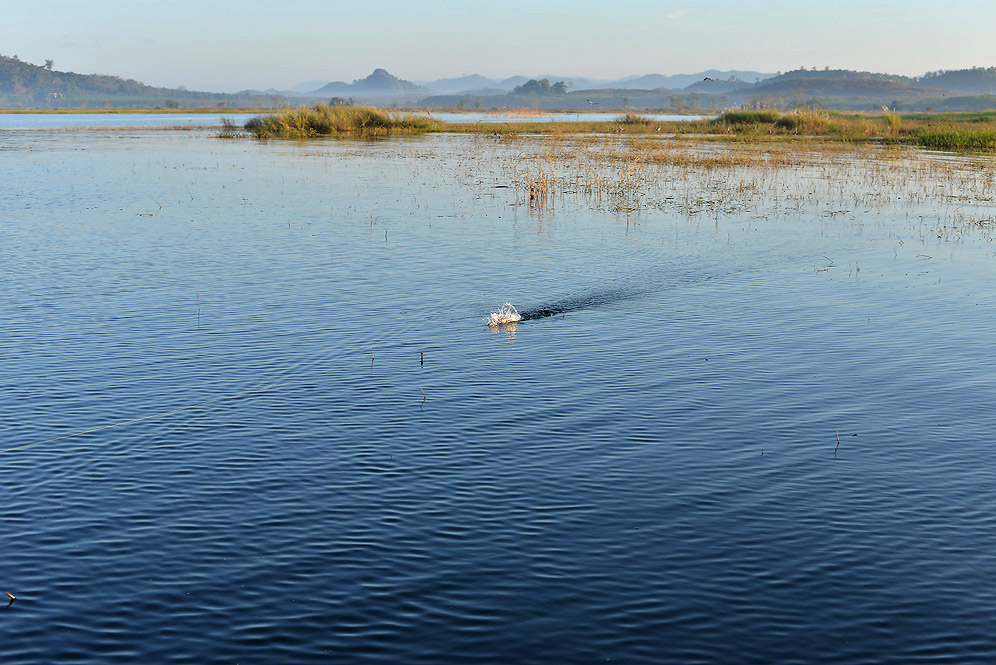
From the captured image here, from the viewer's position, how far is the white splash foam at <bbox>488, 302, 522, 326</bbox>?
15844 millimetres

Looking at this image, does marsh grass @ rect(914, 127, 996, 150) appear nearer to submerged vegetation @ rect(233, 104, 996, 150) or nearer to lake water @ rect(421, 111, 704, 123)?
submerged vegetation @ rect(233, 104, 996, 150)

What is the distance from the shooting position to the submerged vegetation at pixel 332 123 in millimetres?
73500

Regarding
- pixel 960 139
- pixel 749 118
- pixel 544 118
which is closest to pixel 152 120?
pixel 544 118

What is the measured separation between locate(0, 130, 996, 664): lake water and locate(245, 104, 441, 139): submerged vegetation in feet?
169

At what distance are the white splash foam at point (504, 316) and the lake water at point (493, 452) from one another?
29 centimetres

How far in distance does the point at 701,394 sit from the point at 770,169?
34006 millimetres

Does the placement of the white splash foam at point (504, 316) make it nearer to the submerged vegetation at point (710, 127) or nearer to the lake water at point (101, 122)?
the submerged vegetation at point (710, 127)

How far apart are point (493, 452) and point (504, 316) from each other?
609cm

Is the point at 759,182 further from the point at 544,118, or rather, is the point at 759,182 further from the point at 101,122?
the point at 101,122

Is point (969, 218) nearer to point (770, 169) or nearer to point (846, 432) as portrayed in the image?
point (770, 169)

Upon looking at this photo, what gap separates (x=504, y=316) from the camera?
16.0 metres

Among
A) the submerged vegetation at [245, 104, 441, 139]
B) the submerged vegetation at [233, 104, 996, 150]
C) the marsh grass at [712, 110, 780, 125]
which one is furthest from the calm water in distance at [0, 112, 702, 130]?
the marsh grass at [712, 110, 780, 125]

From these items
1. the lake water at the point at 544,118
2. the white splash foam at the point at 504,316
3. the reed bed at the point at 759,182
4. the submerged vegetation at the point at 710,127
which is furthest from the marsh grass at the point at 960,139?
the white splash foam at the point at 504,316

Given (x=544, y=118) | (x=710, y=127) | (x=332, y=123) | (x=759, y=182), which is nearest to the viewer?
(x=759, y=182)
